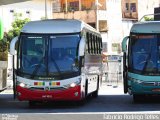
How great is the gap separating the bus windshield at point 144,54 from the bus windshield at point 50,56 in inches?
104

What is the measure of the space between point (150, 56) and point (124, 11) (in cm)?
5369

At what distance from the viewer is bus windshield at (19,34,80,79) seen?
20.0 m

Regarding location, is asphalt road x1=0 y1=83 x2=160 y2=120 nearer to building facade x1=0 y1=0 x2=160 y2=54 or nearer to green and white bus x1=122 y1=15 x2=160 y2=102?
green and white bus x1=122 y1=15 x2=160 y2=102

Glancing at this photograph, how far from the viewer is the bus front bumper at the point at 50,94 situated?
19.8m

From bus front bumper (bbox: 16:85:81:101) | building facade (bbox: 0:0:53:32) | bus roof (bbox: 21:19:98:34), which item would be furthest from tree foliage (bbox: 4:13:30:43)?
bus front bumper (bbox: 16:85:81:101)

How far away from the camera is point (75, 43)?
66.6ft

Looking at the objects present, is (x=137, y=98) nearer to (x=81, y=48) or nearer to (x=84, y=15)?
(x=81, y=48)

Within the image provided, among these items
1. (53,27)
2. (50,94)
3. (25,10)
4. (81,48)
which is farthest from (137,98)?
(25,10)

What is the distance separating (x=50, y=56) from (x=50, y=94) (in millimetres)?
1360

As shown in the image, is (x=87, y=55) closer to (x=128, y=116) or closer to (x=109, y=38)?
(x=128, y=116)

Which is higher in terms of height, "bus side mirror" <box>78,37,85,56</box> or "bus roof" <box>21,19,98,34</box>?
"bus roof" <box>21,19,98,34</box>

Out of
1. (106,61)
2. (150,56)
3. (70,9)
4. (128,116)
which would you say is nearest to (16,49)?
(150,56)

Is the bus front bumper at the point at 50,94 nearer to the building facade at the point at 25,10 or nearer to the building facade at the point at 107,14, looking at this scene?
the building facade at the point at 25,10

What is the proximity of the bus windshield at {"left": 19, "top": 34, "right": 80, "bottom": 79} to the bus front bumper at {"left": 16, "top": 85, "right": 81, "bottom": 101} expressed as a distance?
53 cm
